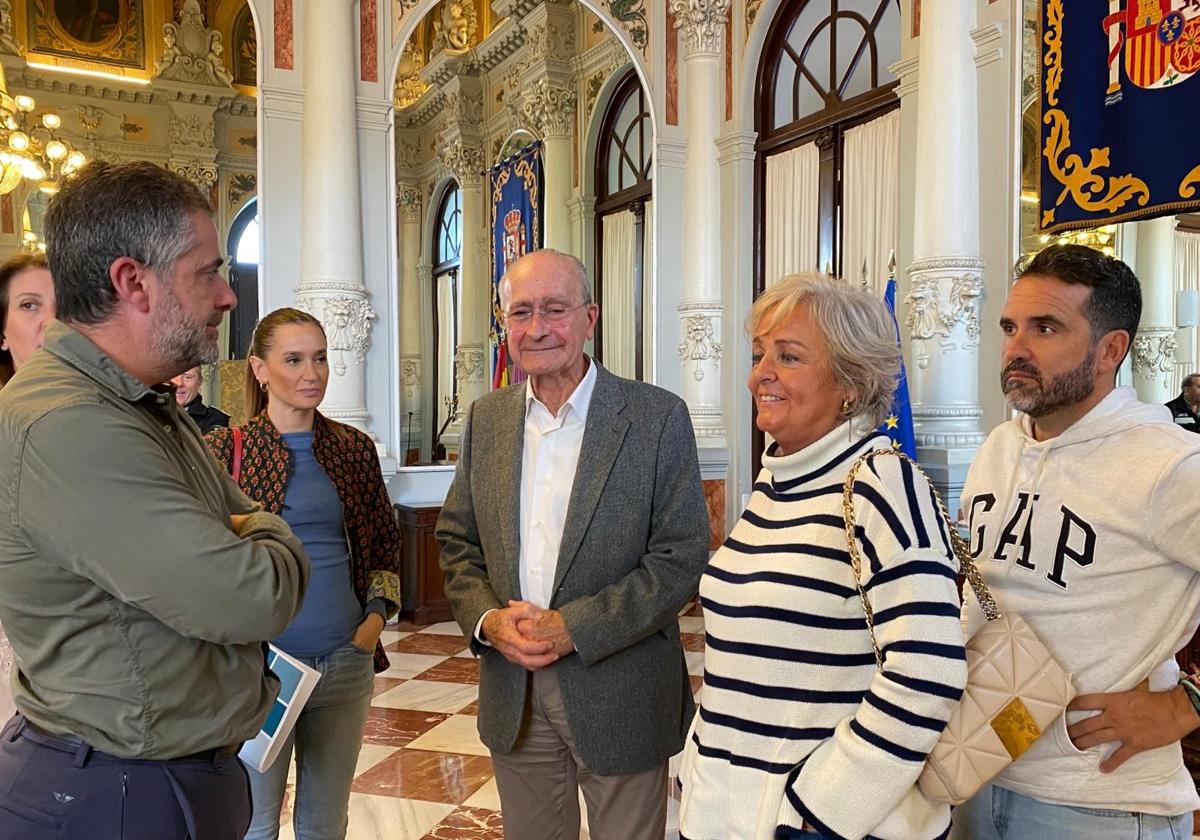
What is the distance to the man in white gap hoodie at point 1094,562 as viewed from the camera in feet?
4.61

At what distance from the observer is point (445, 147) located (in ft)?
40.3

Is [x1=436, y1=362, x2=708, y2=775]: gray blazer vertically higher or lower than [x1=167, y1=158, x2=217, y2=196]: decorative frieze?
lower

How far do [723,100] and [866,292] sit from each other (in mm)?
6577

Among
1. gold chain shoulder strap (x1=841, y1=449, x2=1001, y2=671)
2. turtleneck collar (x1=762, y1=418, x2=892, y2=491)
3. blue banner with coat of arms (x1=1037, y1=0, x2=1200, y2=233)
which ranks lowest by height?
gold chain shoulder strap (x1=841, y1=449, x2=1001, y2=671)

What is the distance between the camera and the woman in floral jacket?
7.17 feet

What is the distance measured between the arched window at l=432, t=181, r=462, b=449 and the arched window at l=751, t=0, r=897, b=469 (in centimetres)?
600

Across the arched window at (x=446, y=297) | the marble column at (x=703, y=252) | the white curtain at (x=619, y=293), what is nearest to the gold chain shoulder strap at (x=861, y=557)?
the marble column at (x=703, y=252)

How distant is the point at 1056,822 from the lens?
1.45m

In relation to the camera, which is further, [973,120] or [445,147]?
[445,147]

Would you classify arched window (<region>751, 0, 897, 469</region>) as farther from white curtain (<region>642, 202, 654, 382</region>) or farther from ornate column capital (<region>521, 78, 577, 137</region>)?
ornate column capital (<region>521, 78, 577, 137</region>)

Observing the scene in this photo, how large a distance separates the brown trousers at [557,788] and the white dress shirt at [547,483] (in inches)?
8.1

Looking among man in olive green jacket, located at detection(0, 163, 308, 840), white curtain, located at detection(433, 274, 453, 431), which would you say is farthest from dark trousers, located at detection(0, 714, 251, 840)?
white curtain, located at detection(433, 274, 453, 431)

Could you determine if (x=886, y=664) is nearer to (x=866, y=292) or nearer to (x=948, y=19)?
(x=866, y=292)

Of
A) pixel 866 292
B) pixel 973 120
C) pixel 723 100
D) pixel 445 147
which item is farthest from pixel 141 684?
pixel 445 147
